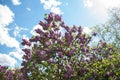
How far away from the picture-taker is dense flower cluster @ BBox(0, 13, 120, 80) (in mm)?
14008

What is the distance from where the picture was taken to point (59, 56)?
46.4 ft

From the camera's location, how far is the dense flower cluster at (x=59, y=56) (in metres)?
14.0

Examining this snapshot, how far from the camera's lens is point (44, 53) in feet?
46.8

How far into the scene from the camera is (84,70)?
13.9m

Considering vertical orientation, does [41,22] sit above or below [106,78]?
above

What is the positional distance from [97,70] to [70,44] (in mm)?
2072

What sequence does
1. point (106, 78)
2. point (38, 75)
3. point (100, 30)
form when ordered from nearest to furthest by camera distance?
point (106, 78) → point (38, 75) → point (100, 30)

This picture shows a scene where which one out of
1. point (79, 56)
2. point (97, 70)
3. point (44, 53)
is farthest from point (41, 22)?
point (97, 70)

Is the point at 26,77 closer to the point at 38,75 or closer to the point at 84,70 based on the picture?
the point at 38,75

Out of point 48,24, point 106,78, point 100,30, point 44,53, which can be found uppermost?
point 100,30

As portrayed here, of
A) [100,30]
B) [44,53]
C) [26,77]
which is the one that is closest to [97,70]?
[44,53]

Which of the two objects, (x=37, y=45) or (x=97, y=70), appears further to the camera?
(x=37, y=45)

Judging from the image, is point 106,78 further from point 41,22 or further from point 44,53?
point 41,22

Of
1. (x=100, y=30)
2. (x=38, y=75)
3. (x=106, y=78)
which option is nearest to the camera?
(x=106, y=78)
